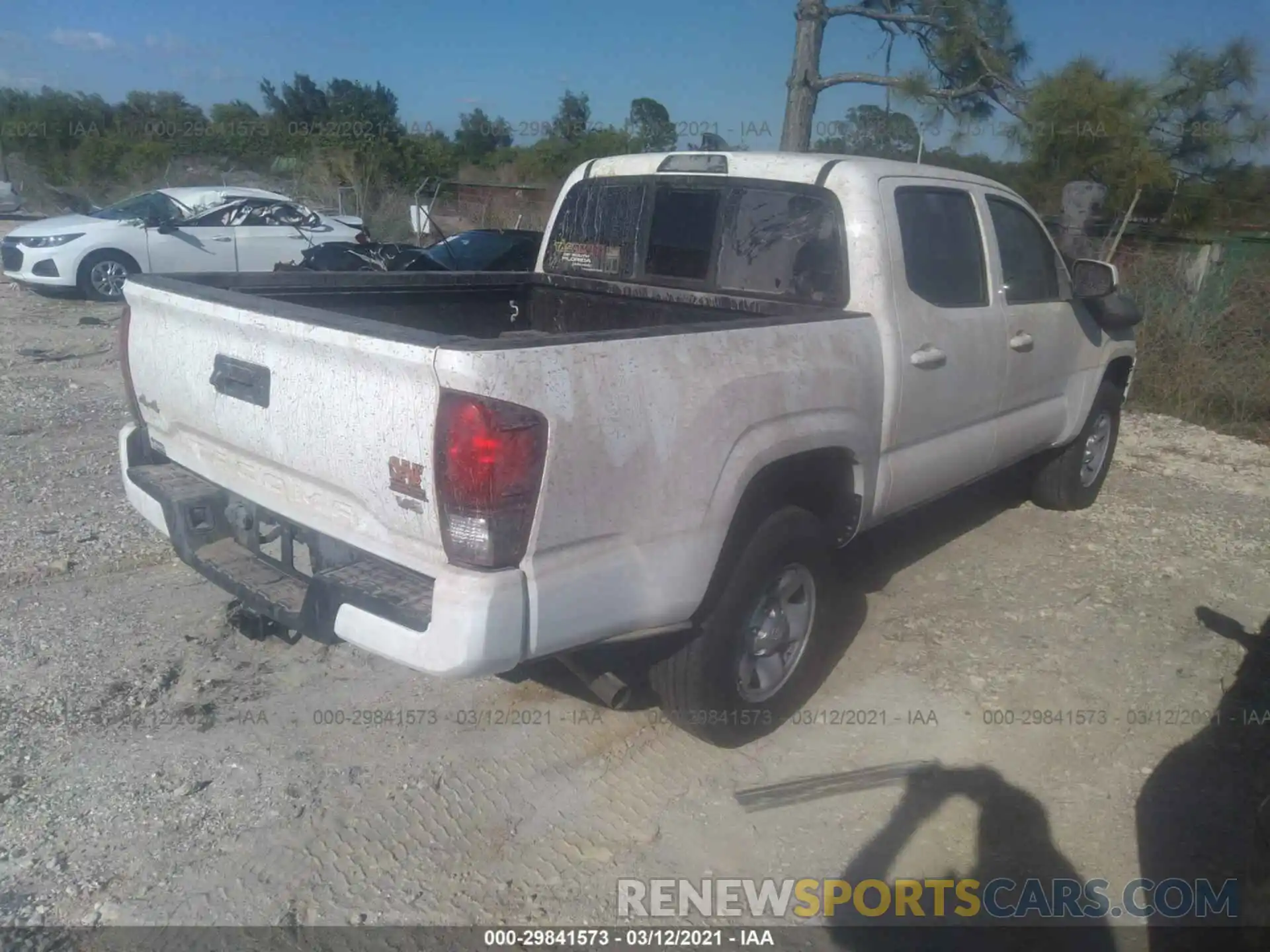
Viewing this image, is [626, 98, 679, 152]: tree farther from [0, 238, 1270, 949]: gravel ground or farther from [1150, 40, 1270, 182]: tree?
[0, 238, 1270, 949]: gravel ground

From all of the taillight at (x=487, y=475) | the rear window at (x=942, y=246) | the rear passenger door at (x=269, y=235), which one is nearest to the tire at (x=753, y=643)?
the taillight at (x=487, y=475)

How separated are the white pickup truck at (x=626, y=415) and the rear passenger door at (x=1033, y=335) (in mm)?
25

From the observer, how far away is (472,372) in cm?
243

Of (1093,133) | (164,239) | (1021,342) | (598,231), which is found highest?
(1093,133)

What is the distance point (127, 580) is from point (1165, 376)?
9.43 meters

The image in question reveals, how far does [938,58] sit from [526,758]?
10.9m

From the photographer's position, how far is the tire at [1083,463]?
6078 millimetres

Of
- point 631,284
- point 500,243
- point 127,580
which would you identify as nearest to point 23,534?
point 127,580

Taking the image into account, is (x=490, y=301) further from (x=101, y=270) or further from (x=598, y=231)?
(x=101, y=270)

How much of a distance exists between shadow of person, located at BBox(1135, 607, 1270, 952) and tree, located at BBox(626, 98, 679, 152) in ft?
70.2

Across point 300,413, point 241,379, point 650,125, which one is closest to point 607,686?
point 300,413

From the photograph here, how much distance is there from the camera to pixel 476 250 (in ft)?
38.7

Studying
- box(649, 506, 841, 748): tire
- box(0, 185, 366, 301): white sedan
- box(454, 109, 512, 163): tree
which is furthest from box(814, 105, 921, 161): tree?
box(454, 109, 512, 163): tree

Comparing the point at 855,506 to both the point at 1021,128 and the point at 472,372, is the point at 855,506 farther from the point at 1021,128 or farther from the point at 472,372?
the point at 1021,128
